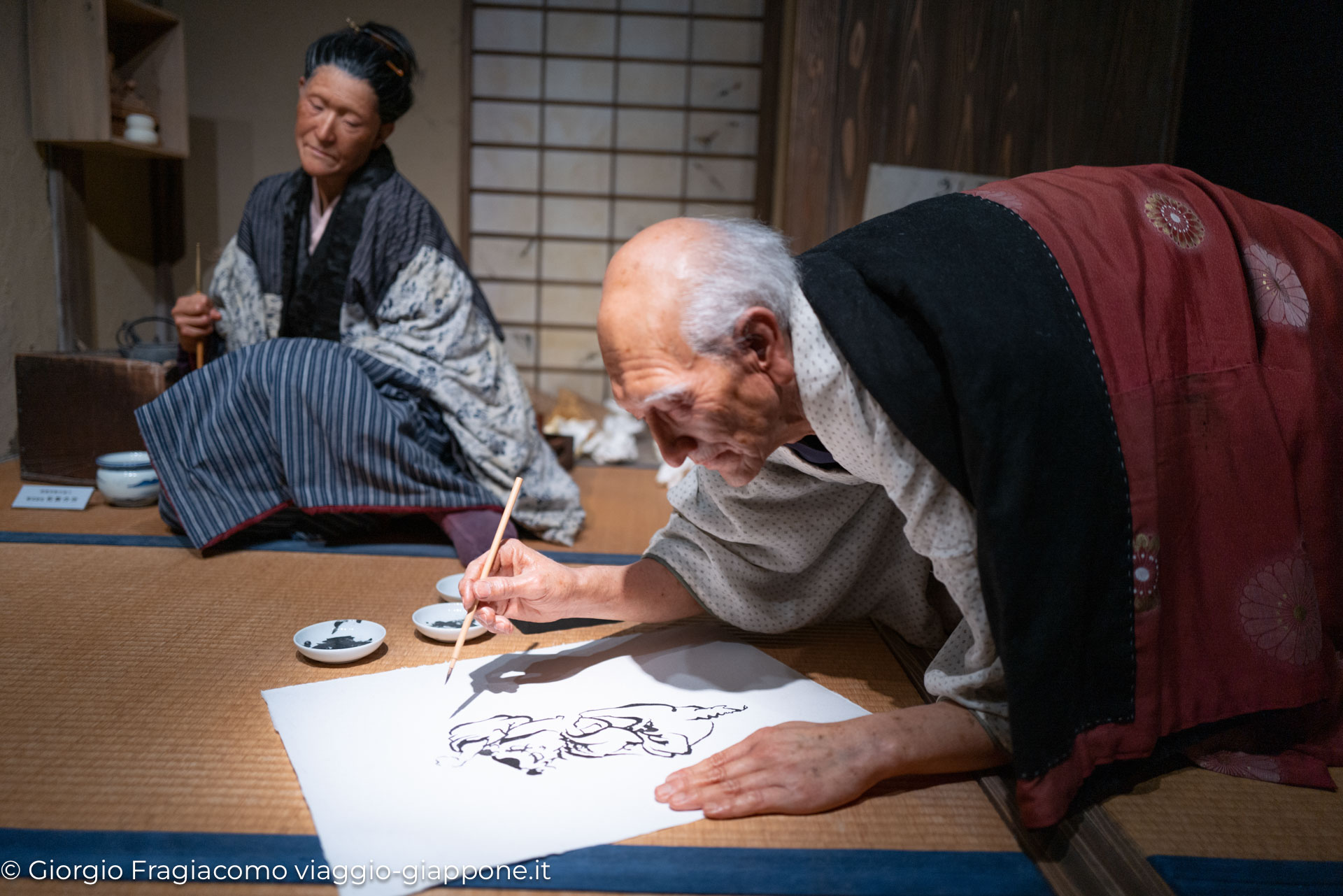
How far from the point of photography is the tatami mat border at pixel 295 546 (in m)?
2.27

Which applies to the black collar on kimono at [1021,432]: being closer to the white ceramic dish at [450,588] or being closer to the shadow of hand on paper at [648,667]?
the shadow of hand on paper at [648,667]

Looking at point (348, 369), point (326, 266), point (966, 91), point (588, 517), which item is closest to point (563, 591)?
point (348, 369)

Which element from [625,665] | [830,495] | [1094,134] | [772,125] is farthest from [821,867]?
[772,125]

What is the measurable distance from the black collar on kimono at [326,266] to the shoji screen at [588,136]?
2.13m

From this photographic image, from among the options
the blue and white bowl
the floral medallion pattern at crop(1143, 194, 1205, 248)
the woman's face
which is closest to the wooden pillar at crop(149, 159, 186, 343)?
the blue and white bowl

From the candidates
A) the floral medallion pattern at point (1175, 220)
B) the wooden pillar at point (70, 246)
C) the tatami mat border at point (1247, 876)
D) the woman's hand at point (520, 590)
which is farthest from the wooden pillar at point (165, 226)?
the tatami mat border at point (1247, 876)

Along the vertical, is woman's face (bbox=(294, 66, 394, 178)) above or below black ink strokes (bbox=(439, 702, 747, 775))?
above

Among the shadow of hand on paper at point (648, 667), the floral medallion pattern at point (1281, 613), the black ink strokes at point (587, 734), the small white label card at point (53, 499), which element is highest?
the floral medallion pattern at point (1281, 613)

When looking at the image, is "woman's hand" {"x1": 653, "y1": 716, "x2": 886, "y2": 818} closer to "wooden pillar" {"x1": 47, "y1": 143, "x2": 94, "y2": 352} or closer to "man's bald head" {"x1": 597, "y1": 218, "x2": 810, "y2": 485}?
"man's bald head" {"x1": 597, "y1": 218, "x2": 810, "y2": 485}

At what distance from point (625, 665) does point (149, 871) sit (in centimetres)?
75

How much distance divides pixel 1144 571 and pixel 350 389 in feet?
6.45

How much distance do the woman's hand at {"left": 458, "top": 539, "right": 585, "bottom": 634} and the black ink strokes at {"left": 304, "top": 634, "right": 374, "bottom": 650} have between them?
26cm

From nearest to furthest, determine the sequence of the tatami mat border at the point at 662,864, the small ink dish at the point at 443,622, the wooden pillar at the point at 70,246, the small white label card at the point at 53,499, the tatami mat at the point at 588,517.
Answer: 1. the tatami mat border at the point at 662,864
2. the small ink dish at the point at 443,622
3. the tatami mat at the point at 588,517
4. the small white label card at the point at 53,499
5. the wooden pillar at the point at 70,246

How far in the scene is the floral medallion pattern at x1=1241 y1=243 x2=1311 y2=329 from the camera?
1.38 meters
